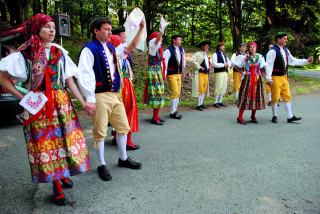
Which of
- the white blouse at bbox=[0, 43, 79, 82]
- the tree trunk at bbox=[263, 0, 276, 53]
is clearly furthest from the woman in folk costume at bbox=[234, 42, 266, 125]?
the tree trunk at bbox=[263, 0, 276, 53]

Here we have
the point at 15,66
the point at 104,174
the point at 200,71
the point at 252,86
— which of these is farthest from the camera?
the point at 200,71

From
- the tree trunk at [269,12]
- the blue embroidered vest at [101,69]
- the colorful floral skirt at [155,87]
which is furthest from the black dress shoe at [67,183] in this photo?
the tree trunk at [269,12]

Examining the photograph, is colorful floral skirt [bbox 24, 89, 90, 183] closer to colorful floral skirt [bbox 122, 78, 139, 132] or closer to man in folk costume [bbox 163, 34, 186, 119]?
colorful floral skirt [bbox 122, 78, 139, 132]

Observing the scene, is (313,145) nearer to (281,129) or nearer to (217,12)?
(281,129)

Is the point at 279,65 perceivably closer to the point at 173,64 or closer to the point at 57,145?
the point at 173,64

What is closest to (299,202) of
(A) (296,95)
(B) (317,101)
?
(B) (317,101)

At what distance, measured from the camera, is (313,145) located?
4.95m

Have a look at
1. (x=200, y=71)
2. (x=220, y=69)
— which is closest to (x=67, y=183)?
(x=200, y=71)

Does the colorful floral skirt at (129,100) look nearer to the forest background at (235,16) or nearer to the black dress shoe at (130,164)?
the black dress shoe at (130,164)

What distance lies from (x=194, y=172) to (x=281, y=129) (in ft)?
10.9

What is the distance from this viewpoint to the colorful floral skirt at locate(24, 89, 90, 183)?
8.87 ft

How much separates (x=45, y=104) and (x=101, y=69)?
89 centimetres

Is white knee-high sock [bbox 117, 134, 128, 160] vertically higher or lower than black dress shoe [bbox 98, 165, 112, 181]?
higher

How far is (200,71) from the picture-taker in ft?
28.3
